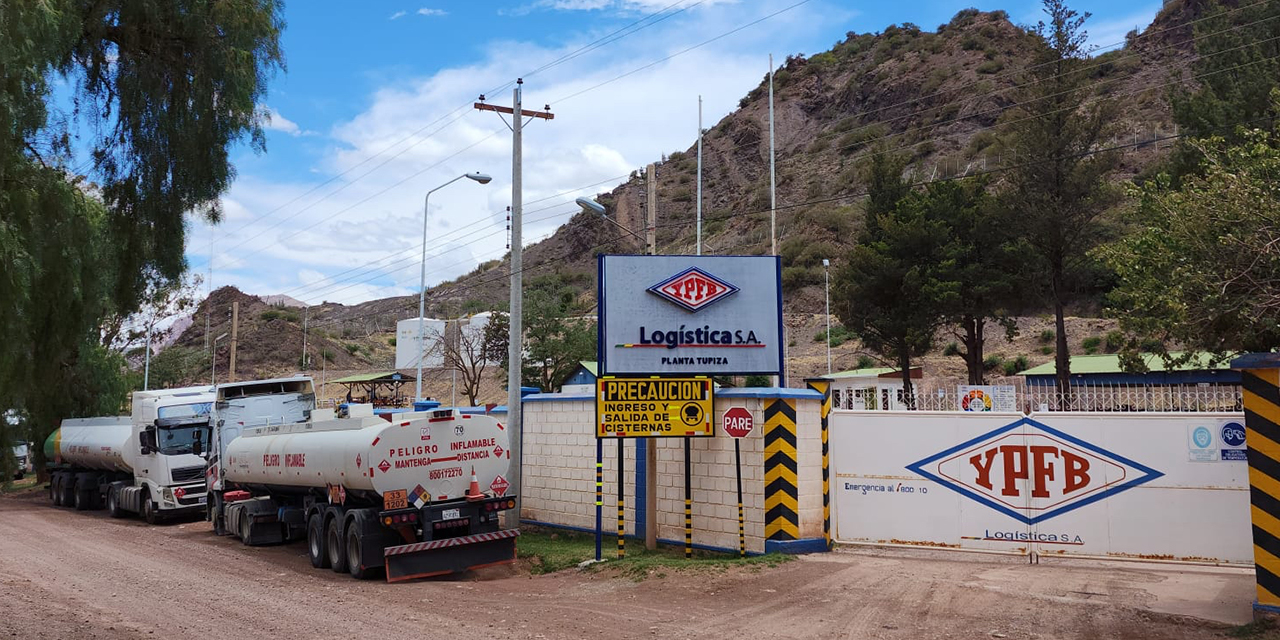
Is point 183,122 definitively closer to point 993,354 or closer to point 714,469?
point 714,469

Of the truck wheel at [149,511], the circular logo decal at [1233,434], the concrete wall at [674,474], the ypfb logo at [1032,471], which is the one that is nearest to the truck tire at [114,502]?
the truck wheel at [149,511]

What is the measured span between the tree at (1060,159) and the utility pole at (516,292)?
2922 centimetres

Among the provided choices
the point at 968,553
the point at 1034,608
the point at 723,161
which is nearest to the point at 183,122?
the point at 1034,608

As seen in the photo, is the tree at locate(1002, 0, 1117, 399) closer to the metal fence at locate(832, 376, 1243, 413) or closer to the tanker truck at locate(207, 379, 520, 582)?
the metal fence at locate(832, 376, 1243, 413)

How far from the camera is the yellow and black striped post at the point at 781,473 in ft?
44.1

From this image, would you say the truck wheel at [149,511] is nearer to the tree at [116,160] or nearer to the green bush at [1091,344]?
the tree at [116,160]

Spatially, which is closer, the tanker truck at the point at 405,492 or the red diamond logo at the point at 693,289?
the tanker truck at the point at 405,492

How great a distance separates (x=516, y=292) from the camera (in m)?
19.4

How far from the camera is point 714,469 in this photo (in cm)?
1432

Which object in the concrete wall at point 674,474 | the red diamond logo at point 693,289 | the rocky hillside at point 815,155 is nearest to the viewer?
the concrete wall at point 674,474

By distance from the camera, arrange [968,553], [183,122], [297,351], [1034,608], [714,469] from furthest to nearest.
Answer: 1. [297,351]
2. [714,469]
3. [968,553]
4. [1034,608]
5. [183,122]

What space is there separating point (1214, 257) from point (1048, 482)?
1030 cm

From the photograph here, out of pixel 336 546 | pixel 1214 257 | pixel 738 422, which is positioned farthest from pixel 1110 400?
pixel 336 546

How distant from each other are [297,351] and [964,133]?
8101 cm
